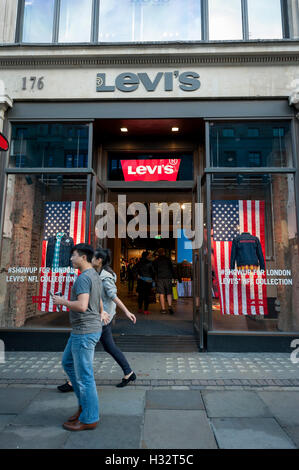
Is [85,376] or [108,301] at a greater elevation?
[108,301]

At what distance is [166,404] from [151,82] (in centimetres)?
636

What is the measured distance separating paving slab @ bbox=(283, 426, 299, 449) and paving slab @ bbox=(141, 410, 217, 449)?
0.79m

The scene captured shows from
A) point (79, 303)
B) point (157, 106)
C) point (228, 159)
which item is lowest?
point (79, 303)

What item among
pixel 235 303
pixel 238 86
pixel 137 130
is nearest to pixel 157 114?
pixel 137 130

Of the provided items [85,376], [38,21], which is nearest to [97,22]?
[38,21]

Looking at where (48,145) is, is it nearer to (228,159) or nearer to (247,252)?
(228,159)

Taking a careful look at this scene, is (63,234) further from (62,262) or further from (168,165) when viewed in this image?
(168,165)

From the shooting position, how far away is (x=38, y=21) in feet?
23.7

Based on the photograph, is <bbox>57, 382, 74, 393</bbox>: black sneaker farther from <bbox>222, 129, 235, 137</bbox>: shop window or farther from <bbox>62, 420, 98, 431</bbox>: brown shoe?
<bbox>222, 129, 235, 137</bbox>: shop window

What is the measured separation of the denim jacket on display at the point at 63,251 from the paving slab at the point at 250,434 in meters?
4.45

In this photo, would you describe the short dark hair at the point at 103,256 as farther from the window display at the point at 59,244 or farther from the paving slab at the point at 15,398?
the window display at the point at 59,244

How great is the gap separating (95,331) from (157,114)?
5.27m

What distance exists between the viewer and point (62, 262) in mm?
6625

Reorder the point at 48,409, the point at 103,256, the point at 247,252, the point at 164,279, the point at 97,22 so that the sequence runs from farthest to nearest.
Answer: the point at 164,279 → the point at 97,22 → the point at 247,252 → the point at 103,256 → the point at 48,409
